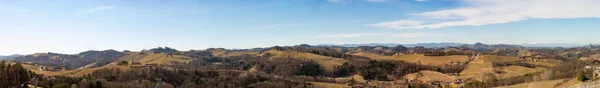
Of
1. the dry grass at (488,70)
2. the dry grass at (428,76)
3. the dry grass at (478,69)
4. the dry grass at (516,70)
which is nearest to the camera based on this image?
the dry grass at (488,70)

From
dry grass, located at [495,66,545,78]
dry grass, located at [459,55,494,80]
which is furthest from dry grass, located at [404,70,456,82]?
dry grass, located at [495,66,545,78]

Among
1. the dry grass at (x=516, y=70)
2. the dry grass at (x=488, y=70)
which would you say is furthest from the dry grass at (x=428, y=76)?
the dry grass at (x=516, y=70)

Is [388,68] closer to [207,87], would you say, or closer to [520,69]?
[520,69]

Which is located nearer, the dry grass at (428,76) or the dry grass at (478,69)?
the dry grass at (478,69)

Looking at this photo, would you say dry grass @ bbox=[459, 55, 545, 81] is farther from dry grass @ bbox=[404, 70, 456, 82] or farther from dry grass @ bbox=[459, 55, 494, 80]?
dry grass @ bbox=[404, 70, 456, 82]

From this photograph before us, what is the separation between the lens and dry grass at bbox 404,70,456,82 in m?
160

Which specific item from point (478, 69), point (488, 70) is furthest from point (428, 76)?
point (488, 70)

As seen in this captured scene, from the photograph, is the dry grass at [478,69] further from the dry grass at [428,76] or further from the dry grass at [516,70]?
the dry grass at [428,76]

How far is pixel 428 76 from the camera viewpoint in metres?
169

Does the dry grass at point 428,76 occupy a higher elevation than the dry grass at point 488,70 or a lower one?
lower

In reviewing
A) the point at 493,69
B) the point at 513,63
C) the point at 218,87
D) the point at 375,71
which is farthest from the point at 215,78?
the point at 513,63

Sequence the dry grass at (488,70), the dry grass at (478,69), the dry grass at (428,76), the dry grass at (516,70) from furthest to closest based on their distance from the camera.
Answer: the dry grass at (428,76) < the dry grass at (478,69) < the dry grass at (516,70) < the dry grass at (488,70)

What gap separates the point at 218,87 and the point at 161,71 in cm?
2285

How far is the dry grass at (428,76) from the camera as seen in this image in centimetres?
16023
